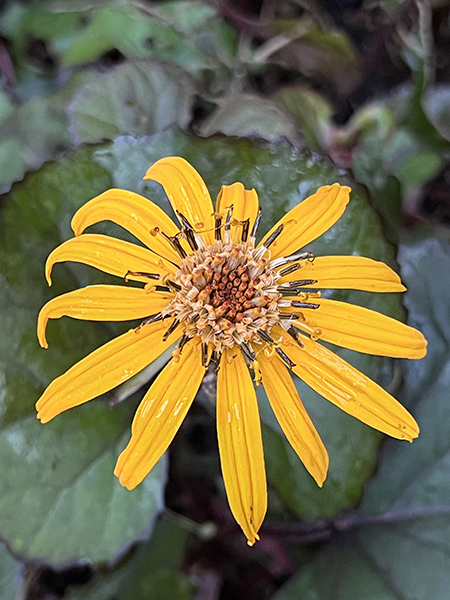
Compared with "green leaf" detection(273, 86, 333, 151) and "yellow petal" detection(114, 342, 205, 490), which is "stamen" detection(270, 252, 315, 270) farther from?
"green leaf" detection(273, 86, 333, 151)

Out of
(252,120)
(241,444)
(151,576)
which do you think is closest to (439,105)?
(252,120)

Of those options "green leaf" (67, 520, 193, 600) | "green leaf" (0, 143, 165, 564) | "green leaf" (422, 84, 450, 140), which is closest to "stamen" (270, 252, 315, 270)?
"green leaf" (0, 143, 165, 564)

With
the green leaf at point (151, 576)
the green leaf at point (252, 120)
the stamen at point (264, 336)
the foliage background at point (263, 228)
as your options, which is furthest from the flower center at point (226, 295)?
the green leaf at point (151, 576)

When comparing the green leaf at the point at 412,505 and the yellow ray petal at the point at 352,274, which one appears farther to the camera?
the green leaf at the point at 412,505

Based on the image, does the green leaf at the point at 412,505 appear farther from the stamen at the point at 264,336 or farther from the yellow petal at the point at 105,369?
the yellow petal at the point at 105,369

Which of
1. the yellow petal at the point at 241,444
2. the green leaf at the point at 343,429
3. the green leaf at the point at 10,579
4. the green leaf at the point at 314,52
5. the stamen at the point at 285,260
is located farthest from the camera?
the green leaf at the point at 314,52

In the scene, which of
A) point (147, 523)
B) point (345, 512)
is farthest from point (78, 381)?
point (345, 512)

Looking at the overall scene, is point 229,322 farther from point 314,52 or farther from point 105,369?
point 314,52
